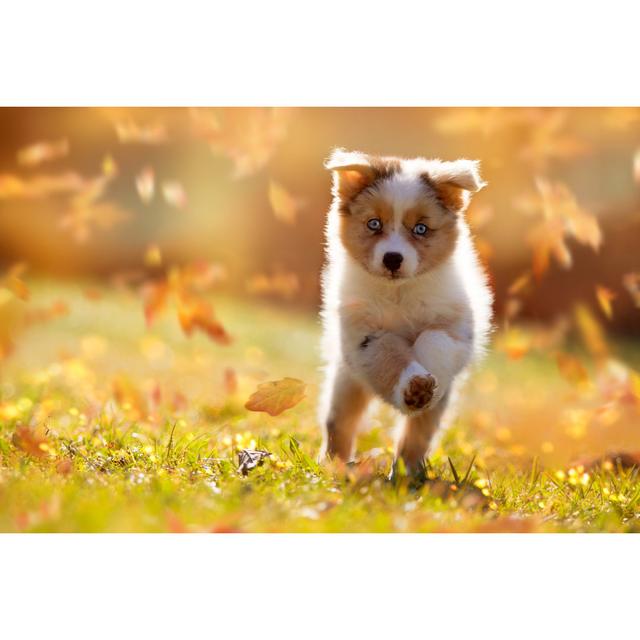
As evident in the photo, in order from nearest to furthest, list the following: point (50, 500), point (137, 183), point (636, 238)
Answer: point (50, 500) → point (636, 238) → point (137, 183)

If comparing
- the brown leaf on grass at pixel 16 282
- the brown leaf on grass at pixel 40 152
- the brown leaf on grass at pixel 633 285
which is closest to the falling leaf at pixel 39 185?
the brown leaf on grass at pixel 40 152

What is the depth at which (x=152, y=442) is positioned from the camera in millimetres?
3979

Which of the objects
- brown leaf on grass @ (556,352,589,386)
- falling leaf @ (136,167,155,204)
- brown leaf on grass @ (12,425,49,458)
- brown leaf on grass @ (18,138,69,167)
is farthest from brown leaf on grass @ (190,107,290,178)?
brown leaf on grass @ (556,352,589,386)

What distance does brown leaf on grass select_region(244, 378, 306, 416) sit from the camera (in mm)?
3951

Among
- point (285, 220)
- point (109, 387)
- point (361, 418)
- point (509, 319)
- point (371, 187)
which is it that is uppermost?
point (371, 187)

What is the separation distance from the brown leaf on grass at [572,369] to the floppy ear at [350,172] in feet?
7.79

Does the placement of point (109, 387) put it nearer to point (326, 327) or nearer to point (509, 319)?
point (326, 327)

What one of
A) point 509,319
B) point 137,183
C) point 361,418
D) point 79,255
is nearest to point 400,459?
point 361,418

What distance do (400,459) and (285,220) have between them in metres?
2.23

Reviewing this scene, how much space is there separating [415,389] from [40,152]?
2353 millimetres

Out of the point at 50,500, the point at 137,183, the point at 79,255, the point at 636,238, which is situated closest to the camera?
the point at 50,500

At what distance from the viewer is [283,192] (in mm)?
4945

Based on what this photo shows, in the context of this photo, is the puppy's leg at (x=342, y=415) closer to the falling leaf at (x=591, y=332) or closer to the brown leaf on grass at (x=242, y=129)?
the brown leaf on grass at (x=242, y=129)

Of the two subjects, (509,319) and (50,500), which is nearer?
(50,500)
